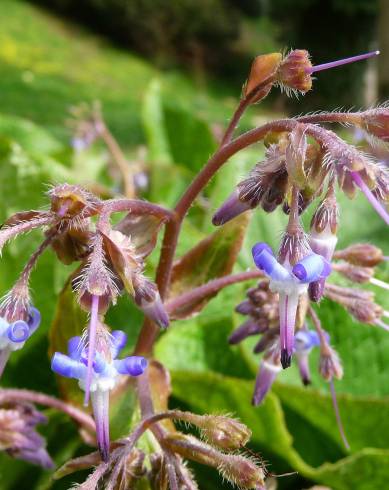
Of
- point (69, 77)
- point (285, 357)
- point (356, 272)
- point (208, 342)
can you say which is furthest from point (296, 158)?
point (69, 77)

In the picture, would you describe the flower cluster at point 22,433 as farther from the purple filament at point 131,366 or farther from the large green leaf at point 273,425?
the purple filament at point 131,366

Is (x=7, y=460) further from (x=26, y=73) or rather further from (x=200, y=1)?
(x=200, y=1)

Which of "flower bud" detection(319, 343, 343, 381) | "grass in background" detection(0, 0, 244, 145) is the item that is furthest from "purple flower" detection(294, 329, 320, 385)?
"grass in background" detection(0, 0, 244, 145)

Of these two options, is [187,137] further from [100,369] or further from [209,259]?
[100,369]

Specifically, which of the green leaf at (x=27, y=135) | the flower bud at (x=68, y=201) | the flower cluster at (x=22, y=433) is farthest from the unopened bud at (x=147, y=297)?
the green leaf at (x=27, y=135)

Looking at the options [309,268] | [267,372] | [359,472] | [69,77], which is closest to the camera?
[309,268]

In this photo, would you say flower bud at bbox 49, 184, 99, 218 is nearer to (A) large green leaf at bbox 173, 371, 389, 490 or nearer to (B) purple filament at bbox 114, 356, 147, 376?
(B) purple filament at bbox 114, 356, 147, 376
